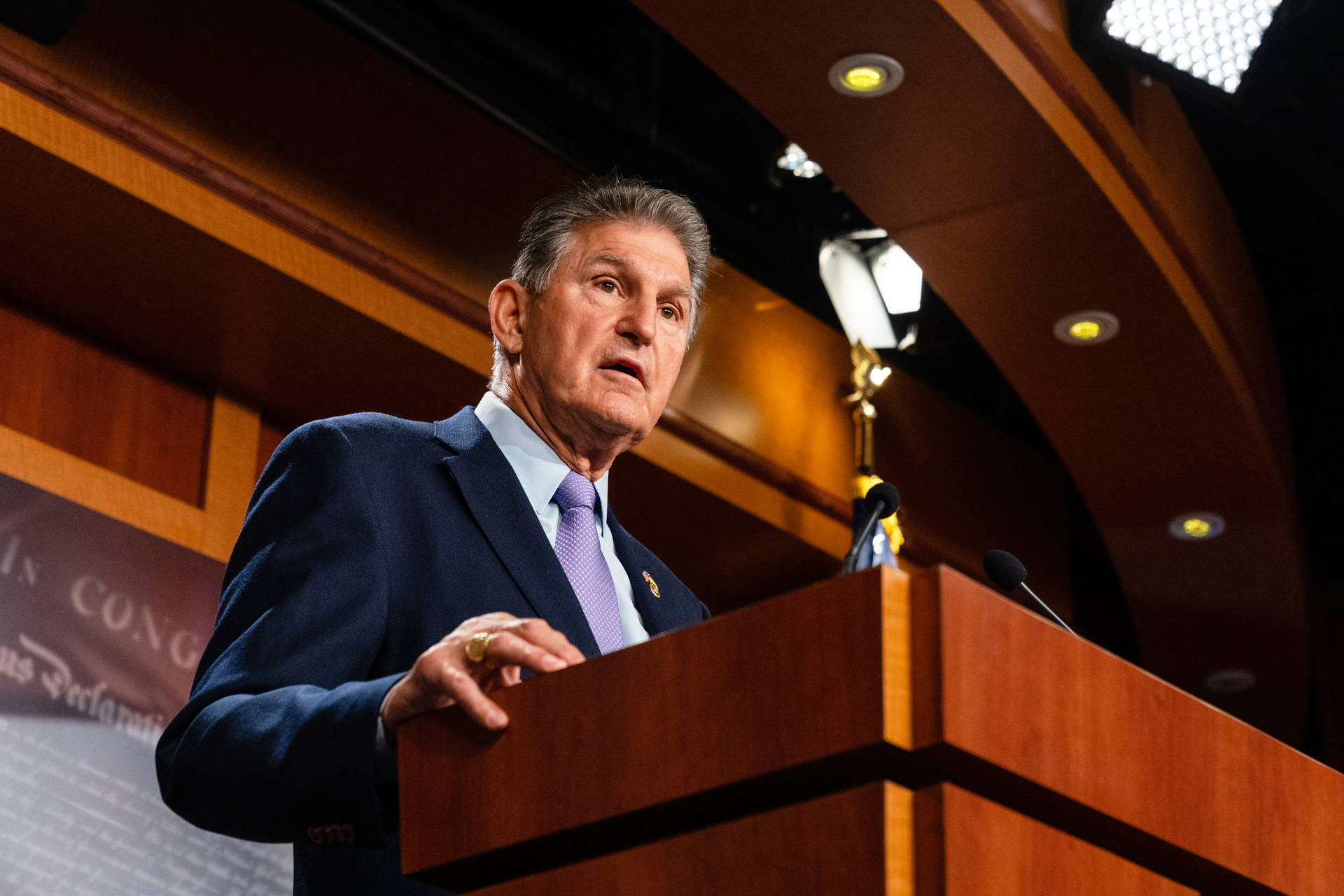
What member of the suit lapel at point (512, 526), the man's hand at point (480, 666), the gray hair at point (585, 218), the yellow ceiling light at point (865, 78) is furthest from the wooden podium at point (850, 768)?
the yellow ceiling light at point (865, 78)

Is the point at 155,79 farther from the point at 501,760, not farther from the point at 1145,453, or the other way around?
the point at 1145,453

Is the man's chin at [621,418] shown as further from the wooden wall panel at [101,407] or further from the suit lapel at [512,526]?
the wooden wall panel at [101,407]

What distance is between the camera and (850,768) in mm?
898

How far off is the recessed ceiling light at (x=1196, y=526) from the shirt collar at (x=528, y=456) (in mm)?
3553

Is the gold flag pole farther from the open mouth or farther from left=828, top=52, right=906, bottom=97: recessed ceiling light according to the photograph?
the open mouth

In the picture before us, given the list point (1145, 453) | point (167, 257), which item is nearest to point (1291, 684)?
point (1145, 453)

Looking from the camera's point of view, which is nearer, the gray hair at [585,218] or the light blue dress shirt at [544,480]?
the light blue dress shirt at [544,480]

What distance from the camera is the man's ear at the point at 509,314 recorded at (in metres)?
1.91

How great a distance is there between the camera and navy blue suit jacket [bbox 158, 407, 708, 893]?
1.12 metres

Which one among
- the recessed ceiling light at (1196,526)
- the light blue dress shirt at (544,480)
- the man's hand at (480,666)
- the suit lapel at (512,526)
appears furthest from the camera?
the recessed ceiling light at (1196,526)

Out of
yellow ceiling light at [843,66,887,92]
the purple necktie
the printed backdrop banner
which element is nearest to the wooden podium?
the purple necktie

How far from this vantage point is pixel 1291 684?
19.8ft

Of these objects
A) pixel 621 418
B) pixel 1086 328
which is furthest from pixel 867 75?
pixel 621 418

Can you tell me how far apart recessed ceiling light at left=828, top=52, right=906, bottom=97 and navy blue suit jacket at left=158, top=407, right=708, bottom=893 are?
1.71 m
